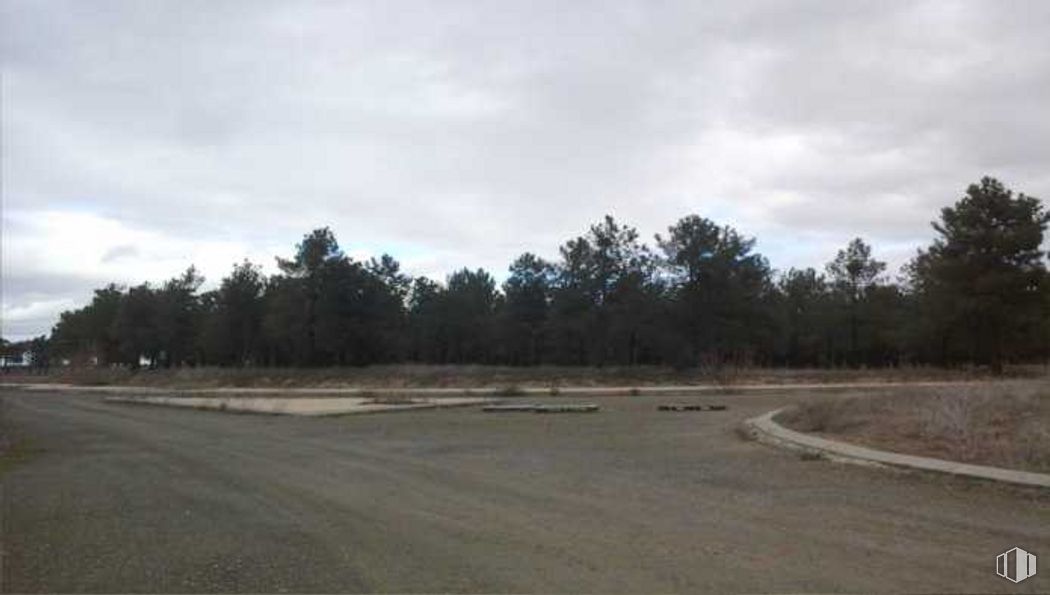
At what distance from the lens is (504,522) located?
383 inches

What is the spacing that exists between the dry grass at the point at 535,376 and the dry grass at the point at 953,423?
27.7m

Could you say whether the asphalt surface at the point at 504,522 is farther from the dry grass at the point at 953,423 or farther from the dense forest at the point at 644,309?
the dense forest at the point at 644,309

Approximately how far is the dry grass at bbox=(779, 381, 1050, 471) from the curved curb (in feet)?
1.79

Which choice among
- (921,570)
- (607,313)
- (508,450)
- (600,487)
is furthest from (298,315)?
(921,570)

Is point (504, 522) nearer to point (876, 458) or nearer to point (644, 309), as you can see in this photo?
point (876, 458)

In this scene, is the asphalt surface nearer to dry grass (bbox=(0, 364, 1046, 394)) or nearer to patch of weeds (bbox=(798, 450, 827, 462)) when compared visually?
patch of weeds (bbox=(798, 450, 827, 462))

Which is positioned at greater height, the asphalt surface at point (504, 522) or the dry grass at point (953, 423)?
the dry grass at point (953, 423)

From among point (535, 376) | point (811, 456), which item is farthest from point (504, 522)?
point (535, 376)

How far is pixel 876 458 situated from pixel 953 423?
3.00m

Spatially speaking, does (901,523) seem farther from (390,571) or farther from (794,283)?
(794,283)

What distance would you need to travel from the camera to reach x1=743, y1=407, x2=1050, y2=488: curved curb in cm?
1178

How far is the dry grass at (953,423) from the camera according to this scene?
545 inches

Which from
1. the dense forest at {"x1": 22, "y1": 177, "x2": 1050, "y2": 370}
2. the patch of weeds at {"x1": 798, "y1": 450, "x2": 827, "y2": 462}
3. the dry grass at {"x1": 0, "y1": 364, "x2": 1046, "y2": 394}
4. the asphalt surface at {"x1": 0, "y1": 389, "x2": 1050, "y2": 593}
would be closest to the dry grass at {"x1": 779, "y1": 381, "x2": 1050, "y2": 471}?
the patch of weeds at {"x1": 798, "y1": 450, "x2": 827, "y2": 462}

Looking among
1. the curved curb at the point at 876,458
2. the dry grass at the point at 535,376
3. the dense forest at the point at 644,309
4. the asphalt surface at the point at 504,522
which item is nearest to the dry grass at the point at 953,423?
the curved curb at the point at 876,458
